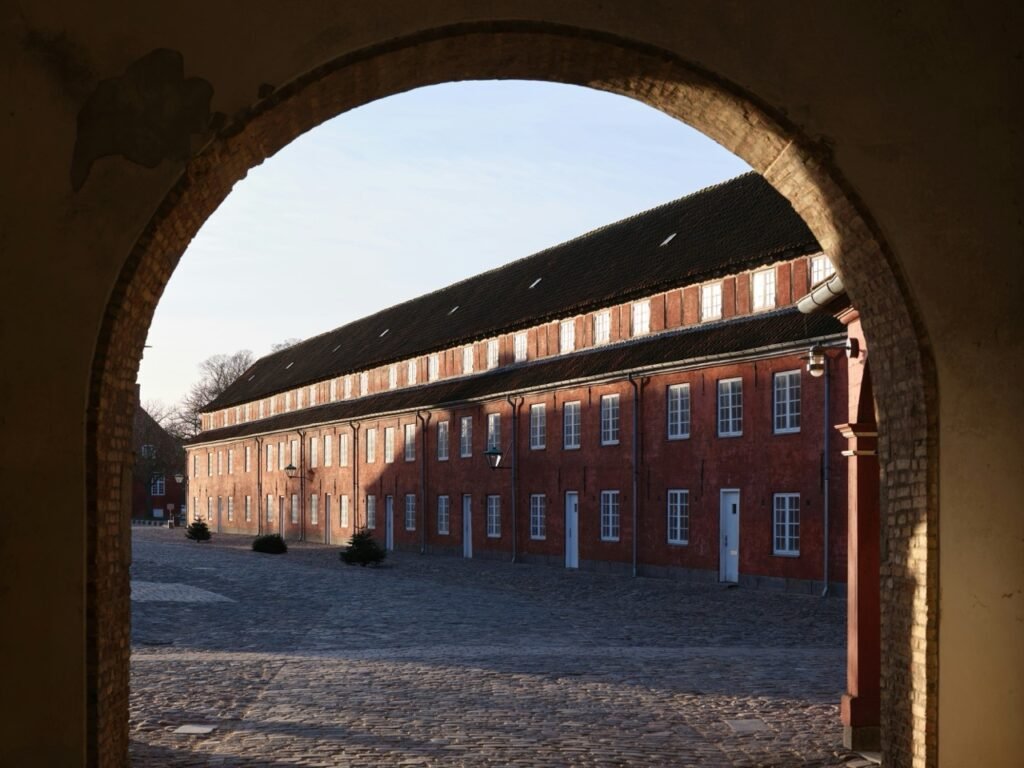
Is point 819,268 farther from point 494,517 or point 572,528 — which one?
point 494,517

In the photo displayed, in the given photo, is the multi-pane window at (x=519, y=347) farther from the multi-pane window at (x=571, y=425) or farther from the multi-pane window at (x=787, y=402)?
the multi-pane window at (x=787, y=402)

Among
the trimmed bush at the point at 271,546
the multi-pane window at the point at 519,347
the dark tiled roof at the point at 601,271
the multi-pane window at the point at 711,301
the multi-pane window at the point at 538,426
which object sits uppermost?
the dark tiled roof at the point at 601,271

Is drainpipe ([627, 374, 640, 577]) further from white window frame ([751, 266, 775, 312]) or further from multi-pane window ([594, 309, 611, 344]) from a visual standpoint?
white window frame ([751, 266, 775, 312])

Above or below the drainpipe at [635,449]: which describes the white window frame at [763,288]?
above

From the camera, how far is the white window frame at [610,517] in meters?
36.5

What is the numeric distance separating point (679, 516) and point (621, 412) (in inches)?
162

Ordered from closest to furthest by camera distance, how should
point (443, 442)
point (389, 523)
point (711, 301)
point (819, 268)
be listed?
point (819, 268) < point (711, 301) < point (443, 442) < point (389, 523)

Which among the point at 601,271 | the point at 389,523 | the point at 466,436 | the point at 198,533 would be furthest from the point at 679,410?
the point at 198,533

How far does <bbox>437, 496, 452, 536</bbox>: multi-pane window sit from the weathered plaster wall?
1580 inches

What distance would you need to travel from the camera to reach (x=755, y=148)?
8.75 metres

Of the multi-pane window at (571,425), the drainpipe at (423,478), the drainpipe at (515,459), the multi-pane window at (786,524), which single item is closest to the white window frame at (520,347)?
the drainpipe at (515,459)

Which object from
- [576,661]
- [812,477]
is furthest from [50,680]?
[812,477]

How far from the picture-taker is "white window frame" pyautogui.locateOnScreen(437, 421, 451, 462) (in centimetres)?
4862

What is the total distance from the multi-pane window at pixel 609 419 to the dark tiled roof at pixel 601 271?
9.64 ft
